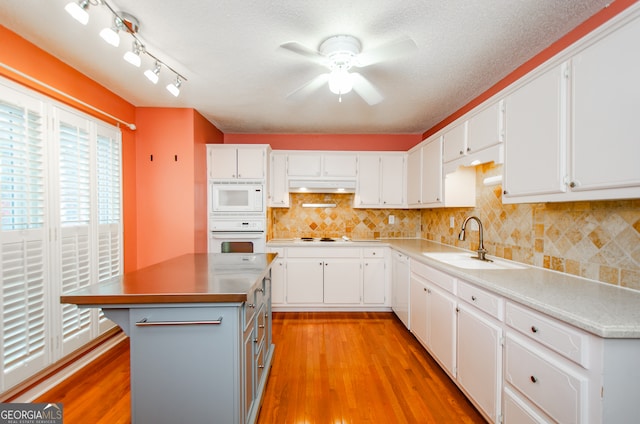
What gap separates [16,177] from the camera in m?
1.82

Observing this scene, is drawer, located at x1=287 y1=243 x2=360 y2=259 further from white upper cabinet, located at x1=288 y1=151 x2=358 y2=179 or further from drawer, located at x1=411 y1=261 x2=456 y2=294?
white upper cabinet, located at x1=288 y1=151 x2=358 y2=179

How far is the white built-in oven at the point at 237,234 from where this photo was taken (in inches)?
136

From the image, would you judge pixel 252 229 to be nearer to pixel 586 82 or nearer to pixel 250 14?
pixel 250 14

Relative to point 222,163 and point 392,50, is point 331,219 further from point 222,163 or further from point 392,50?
point 392,50

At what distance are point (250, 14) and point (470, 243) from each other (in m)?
2.76

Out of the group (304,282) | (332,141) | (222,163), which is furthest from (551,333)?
(222,163)

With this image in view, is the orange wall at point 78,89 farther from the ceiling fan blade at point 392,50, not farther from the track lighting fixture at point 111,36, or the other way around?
the ceiling fan blade at point 392,50

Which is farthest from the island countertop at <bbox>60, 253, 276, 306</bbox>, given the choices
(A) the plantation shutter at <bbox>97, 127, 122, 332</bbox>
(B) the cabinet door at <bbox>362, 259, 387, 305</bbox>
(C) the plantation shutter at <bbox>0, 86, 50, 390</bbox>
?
(B) the cabinet door at <bbox>362, 259, 387, 305</bbox>

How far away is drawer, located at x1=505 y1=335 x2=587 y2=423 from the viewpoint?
3.57 feet

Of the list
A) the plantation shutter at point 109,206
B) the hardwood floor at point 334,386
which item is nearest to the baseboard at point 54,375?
the hardwood floor at point 334,386

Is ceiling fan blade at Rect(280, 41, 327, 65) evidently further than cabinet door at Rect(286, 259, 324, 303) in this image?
No

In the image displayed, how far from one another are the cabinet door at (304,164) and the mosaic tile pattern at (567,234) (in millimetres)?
1956

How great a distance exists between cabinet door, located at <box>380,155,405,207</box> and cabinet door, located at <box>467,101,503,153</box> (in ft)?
4.90

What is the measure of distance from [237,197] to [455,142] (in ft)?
8.41
